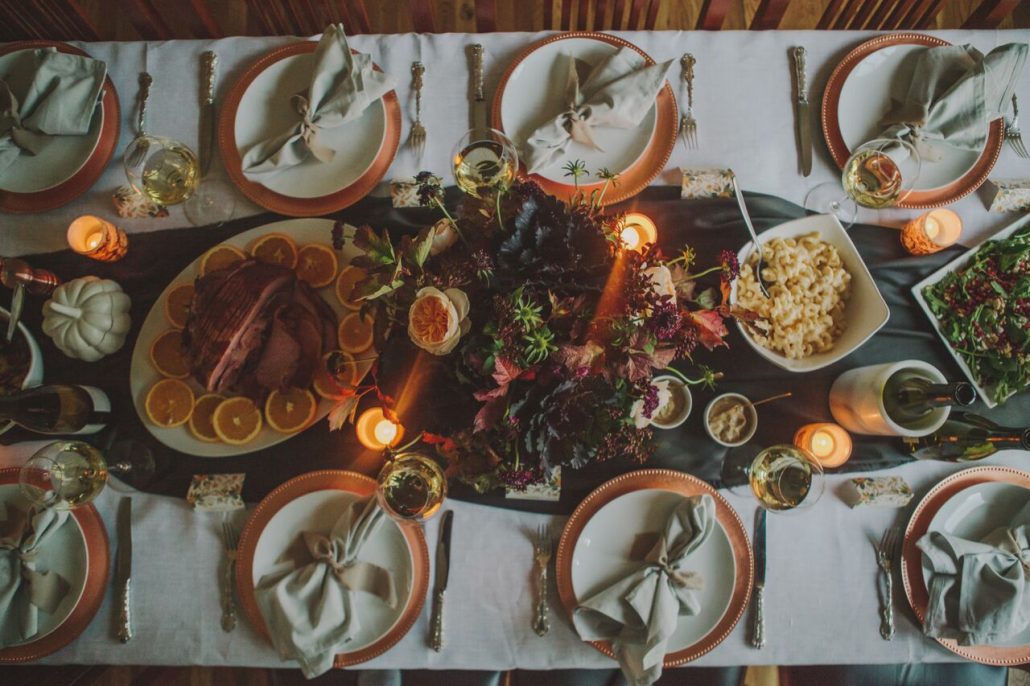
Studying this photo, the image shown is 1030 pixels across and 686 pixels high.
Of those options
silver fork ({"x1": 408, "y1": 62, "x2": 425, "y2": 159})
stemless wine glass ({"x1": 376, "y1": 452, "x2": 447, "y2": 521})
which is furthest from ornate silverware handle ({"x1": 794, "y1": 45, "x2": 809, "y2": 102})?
stemless wine glass ({"x1": 376, "y1": 452, "x2": 447, "y2": 521})

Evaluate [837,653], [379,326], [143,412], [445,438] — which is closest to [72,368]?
[143,412]

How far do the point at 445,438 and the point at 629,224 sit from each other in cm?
67

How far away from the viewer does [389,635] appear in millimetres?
1427

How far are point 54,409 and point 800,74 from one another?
1962mm

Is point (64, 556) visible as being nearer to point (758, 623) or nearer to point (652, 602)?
point (652, 602)

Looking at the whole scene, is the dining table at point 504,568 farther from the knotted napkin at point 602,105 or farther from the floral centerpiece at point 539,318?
the floral centerpiece at point 539,318

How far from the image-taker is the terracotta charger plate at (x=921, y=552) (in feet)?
4.76

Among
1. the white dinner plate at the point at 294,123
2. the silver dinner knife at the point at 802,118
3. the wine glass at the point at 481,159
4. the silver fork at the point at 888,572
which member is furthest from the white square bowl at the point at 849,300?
the white dinner plate at the point at 294,123

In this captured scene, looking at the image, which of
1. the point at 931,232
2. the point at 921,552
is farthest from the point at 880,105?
the point at 921,552

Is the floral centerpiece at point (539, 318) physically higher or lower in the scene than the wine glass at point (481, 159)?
lower

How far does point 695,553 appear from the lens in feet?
4.73

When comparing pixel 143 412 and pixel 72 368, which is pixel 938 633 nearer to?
pixel 143 412

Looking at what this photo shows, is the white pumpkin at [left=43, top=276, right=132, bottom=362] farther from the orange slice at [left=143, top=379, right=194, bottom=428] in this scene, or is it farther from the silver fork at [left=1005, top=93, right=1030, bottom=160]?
the silver fork at [left=1005, top=93, right=1030, bottom=160]

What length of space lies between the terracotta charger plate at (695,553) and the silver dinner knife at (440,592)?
0.84 feet
